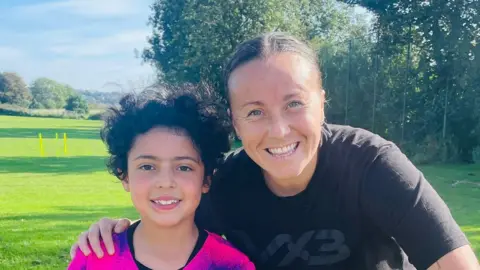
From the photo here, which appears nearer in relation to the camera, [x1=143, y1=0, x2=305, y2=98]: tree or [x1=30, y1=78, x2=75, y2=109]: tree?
[x1=143, y1=0, x2=305, y2=98]: tree

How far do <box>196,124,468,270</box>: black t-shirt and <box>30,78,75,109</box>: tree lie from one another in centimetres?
A: 9246

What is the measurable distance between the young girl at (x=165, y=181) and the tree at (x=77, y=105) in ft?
254

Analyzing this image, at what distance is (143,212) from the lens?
7.73 ft

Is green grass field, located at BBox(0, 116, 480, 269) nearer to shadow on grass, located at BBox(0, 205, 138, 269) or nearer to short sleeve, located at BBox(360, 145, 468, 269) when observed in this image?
shadow on grass, located at BBox(0, 205, 138, 269)

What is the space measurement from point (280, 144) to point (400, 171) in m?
0.48

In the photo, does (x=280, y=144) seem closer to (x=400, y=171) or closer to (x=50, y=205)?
(x=400, y=171)

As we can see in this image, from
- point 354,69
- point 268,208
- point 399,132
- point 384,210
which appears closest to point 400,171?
point 384,210

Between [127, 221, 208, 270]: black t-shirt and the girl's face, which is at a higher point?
the girl's face

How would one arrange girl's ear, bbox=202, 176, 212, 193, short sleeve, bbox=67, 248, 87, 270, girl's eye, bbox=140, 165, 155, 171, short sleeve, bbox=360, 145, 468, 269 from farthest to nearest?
girl's ear, bbox=202, 176, 212, 193 → girl's eye, bbox=140, 165, 155, 171 → short sleeve, bbox=67, 248, 87, 270 → short sleeve, bbox=360, 145, 468, 269

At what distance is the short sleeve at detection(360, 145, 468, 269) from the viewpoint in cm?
198

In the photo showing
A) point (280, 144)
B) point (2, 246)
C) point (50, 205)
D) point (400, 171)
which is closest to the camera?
point (400, 171)

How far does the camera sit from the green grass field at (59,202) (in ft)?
19.7

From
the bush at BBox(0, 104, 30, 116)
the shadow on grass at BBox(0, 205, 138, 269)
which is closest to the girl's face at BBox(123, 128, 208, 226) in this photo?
the shadow on grass at BBox(0, 205, 138, 269)

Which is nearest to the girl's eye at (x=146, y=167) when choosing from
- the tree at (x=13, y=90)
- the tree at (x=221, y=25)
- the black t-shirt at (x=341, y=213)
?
the black t-shirt at (x=341, y=213)
